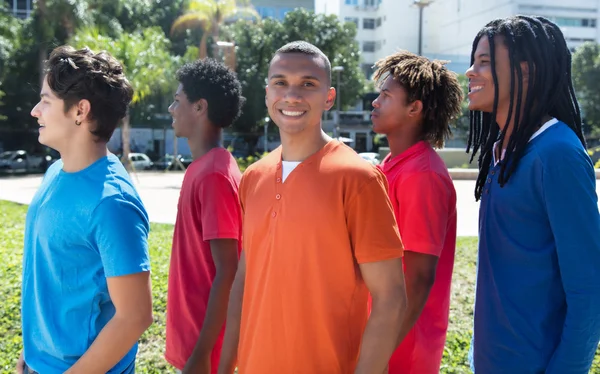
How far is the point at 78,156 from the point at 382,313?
1.31 meters

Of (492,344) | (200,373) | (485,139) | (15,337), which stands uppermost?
(485,139)

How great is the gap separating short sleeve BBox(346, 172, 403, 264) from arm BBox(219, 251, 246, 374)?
1.91 feet

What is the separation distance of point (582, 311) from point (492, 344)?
39 centimetres

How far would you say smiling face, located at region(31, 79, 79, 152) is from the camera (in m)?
2.38

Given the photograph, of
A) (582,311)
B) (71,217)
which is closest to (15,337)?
(71,217)

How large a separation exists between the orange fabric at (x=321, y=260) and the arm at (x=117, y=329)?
0.43 meters

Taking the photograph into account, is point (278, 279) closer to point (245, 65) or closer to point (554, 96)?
point (554, 96)

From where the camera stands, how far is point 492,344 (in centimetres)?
225

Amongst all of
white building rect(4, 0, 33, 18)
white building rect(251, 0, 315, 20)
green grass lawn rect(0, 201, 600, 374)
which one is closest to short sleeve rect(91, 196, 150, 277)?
green grass lawn rect(0, 201, 600, 374)

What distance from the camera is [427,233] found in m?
2.64

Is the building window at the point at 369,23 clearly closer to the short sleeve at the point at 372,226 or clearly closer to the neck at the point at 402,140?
the neck at the point at 402,140

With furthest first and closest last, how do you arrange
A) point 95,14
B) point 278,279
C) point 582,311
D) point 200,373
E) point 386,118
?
point 95,14 < point 386,118 < point 200,373 < point 278,279 < point 582,311

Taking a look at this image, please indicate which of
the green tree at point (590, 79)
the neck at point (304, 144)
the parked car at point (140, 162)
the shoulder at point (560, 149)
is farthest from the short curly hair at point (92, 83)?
the green tree at point (590, 79)

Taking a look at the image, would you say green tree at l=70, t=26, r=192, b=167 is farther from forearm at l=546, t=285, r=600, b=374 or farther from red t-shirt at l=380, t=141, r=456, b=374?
forearm at l=546, t=285, r=600, b=374
